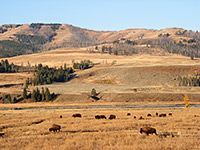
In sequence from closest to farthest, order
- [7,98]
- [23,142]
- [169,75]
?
[23,142] → [7,98] → [169,75]

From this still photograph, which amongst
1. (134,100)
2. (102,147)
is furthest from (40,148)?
(134,100)

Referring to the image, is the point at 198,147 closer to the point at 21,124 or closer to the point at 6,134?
the point at 6,134

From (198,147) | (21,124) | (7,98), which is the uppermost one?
(198,147)

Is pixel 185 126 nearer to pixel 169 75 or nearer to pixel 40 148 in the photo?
pixel 40 148

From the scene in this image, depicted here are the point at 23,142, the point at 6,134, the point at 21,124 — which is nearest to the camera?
the point at 23,142

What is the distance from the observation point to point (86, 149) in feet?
77.5

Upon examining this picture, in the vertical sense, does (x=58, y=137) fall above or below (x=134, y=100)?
above

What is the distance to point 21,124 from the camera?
136 ft

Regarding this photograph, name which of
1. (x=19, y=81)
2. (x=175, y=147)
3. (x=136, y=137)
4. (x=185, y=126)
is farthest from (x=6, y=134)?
(x=19, y=81)

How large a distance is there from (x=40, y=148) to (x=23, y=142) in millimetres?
3436

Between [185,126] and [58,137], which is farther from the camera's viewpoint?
[185,126]

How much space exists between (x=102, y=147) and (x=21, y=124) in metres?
21.4

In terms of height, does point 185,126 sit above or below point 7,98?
above

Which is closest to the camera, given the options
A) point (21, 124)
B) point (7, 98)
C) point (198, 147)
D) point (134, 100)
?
point (198, 147)
